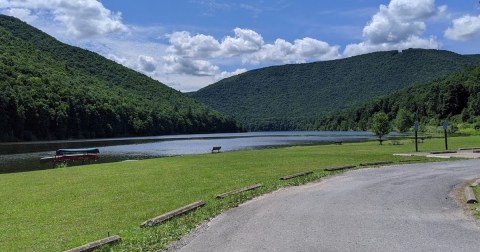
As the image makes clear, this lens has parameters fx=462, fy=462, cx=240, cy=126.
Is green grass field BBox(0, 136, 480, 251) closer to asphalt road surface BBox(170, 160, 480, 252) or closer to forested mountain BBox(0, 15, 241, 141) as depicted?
asphalt road surface BBox(170, 160, 480, 252)

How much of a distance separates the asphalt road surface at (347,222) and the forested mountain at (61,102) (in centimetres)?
9632

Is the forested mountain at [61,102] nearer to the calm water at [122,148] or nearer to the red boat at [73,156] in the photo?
the calm water at [122,148]

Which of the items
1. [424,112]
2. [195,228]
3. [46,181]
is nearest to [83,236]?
[195,228]

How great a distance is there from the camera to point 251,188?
17375 millimetres

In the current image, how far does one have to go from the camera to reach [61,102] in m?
122

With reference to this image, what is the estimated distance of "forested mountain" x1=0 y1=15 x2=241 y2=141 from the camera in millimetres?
106188

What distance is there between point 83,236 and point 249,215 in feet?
14.2

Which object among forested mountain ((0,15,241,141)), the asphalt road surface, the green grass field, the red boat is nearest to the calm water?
the red boat

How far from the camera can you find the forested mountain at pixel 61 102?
106188 mm

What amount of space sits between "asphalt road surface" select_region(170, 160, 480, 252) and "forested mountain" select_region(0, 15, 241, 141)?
96.3 metres

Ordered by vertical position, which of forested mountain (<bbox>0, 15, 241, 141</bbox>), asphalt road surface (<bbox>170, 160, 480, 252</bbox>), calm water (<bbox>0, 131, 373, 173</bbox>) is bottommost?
calm water (<bbox>0, 131, 373, 173</bbox>)

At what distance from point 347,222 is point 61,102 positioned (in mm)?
121972

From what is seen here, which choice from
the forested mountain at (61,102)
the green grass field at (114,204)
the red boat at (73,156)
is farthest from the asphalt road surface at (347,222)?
the forested mountain at (61,102)

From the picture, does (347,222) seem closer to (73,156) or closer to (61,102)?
(73,156)
